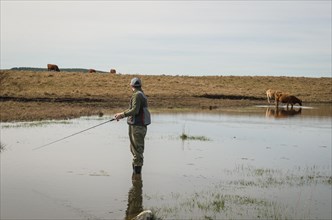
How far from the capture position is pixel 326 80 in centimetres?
6919

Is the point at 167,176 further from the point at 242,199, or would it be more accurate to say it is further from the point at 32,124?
the point at 32,124

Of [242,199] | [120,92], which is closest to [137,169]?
[242,199]

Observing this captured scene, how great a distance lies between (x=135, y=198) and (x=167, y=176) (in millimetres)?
2210

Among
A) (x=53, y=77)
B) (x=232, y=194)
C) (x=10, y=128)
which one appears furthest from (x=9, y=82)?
(x=232, y=194)

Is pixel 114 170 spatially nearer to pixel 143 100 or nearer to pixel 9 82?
pixel 143 100

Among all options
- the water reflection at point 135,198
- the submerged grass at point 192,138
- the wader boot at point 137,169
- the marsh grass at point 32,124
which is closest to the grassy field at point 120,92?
the marsh grass at point 32,124

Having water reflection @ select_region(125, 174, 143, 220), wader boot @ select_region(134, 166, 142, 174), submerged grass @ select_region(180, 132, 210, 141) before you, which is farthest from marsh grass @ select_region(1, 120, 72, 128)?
water reflection @ select_region(125, 174, 143, 220)

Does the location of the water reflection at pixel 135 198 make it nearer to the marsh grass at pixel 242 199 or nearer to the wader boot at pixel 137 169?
the wader boot at pixel 137 169

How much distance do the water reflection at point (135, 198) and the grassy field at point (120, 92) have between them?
1502 centimetres

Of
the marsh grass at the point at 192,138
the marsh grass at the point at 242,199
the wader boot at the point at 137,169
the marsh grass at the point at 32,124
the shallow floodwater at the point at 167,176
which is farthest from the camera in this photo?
the marsh grass at the point at 32,124

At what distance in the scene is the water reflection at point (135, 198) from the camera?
8.08 m

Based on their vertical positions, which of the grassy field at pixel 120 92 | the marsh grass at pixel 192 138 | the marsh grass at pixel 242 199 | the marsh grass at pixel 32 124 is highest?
the grassy field at pixel 120 92

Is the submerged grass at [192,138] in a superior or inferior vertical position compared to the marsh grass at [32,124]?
A: inferior

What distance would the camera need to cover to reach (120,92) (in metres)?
47.0
